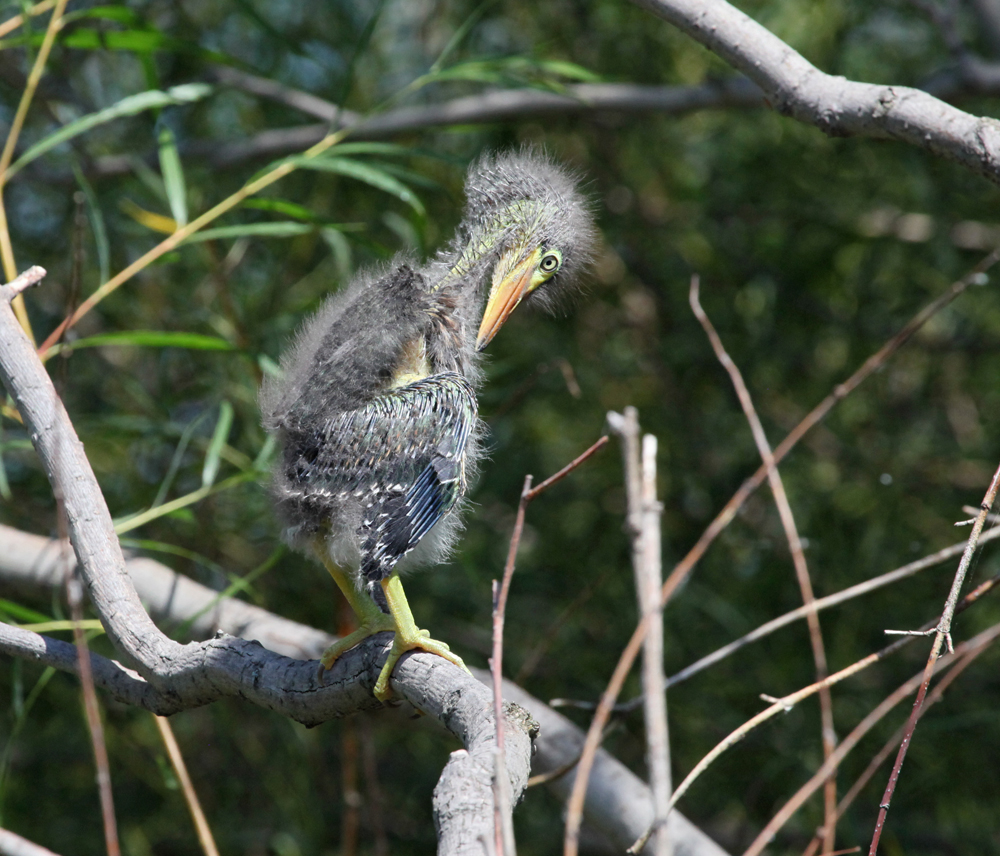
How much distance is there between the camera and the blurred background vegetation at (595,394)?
319 centimetres

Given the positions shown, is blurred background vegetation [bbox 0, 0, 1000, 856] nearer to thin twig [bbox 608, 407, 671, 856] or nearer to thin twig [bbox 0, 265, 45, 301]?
thin twig [bbox 0, 265, 45, 301]

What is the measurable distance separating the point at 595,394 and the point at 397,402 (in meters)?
1.75

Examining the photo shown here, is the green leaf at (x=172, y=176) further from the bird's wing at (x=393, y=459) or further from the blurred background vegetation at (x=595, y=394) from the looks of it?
the bird's wing at (x=393, y=459)

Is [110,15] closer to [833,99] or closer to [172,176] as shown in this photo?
[172,176]

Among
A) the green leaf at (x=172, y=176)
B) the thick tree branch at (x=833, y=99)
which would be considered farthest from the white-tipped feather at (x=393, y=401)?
the thick tree branch at (x=833, y=99)

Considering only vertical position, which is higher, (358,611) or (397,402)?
(397,402)

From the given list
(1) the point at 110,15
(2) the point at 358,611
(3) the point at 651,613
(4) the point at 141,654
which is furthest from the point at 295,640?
(3) the point at 651,613

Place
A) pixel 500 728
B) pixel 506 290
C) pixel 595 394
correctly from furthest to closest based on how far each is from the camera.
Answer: pixel 595 394, pixel 506 290, pixel 500 728

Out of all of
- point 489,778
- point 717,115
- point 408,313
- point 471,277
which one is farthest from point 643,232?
point 489,778

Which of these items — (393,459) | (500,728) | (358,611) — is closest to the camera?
(500,728)

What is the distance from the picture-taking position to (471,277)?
227cm

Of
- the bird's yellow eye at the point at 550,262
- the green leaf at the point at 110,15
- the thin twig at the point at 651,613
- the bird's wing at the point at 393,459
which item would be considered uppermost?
the green leaf at the point at 110,15

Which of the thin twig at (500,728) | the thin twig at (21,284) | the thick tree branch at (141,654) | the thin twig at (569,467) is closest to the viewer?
the thin twig at (500,728)

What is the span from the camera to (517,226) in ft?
7.55
